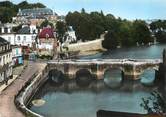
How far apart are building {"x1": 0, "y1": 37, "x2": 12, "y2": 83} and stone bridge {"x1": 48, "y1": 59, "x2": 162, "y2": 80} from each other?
13.7 meters

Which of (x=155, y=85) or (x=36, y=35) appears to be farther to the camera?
(x=36, y=35)

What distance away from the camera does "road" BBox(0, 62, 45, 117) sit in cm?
5178

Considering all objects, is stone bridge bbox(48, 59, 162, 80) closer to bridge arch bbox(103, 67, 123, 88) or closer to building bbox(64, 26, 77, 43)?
bridge arch bbox(103, 67, 123, 88)

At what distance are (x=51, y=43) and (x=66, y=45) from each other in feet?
65.8

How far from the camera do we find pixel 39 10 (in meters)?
183

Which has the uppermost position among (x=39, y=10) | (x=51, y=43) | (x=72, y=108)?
(x=39, y=10)

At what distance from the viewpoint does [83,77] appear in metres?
90.0

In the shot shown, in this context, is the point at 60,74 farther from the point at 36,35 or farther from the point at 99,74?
the point at 36,35

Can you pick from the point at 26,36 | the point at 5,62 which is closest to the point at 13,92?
the point at 5,62

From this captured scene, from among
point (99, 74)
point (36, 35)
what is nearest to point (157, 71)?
point (99, 74)

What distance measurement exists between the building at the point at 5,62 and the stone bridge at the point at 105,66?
45.1 ft

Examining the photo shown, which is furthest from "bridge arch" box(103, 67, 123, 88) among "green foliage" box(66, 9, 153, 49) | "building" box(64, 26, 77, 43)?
"green foliage" box(66, 9, 153, 49)

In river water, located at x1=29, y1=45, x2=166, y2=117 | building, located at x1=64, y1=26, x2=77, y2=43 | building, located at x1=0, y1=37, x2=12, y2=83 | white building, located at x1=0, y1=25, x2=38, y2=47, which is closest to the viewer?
river water, located at x1=29, y1=45, x2=166, y2=117

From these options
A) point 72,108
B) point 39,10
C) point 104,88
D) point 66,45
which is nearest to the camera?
point 72,108
